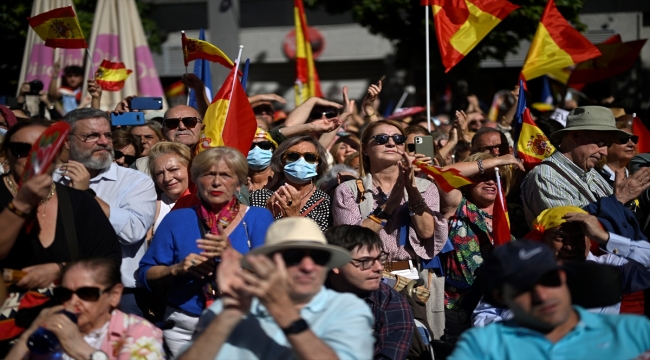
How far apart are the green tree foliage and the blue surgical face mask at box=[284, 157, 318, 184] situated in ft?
28.7

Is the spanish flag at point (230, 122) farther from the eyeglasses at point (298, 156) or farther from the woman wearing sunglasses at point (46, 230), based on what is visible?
the woman wearing sunglasses at point (46, 230)

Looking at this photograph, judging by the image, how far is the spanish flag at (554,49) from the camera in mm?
8445

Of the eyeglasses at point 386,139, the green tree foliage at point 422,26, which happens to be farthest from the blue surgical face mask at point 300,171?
the green tree foliage at point 422,26

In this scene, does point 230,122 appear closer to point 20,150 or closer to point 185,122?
point 185,122

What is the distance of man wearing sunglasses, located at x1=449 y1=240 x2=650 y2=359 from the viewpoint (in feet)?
11.0

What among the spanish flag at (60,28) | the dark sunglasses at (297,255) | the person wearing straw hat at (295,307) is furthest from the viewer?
the spanish flag at (60,28)

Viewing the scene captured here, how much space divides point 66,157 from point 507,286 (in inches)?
117

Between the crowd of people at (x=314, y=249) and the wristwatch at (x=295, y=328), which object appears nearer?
the wristwatch at (x=295, y=328)

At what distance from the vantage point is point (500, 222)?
5480 mm

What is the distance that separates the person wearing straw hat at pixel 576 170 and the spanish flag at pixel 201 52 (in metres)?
2.63

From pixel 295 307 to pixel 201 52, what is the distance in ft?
13.6

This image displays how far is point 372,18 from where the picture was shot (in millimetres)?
15805

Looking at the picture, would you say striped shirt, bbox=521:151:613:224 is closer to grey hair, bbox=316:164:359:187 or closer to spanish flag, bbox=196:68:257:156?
grey hair, bbox=316:164:359:187

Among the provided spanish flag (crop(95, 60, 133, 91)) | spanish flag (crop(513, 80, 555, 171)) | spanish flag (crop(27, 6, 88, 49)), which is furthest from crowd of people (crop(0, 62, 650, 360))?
spanish flag (crop(95, 60, 133, 91))
